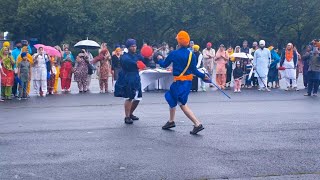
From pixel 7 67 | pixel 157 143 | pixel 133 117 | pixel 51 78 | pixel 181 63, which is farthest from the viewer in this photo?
pixel 51 78

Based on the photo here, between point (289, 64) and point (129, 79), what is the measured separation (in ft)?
39.3

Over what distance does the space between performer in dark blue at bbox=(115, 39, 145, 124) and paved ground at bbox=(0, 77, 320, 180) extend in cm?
49

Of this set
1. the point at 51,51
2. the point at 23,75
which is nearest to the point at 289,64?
the point at 51,51

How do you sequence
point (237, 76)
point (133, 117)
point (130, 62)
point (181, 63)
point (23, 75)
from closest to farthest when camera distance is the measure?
point (181, 63)
point (130, 62)
point (133, 117)
point (23, 75)
point (237, 76)

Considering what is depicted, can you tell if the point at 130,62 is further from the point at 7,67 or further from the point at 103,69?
the point at 103,69

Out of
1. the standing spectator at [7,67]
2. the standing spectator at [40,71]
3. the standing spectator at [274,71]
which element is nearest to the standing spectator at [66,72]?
the standing spectator at [40,71]

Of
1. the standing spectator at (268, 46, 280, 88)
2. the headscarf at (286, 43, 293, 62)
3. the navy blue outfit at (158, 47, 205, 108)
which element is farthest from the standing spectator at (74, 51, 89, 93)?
the navy blue outfit at (158, 47, 205, 108)

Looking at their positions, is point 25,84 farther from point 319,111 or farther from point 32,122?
point 319,111

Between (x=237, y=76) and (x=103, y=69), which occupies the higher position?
(x=103, y=69)

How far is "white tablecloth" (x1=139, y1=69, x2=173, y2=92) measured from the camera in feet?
75.0

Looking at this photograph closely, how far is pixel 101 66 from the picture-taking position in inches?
926

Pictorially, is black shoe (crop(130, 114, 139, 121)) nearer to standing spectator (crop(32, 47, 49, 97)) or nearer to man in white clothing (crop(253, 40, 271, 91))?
standing spectator (crop(32, 47, 49, 97))

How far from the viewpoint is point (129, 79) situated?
13.8 meters

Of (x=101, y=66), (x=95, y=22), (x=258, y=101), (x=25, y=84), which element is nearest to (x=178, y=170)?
(x=258, y=101)
